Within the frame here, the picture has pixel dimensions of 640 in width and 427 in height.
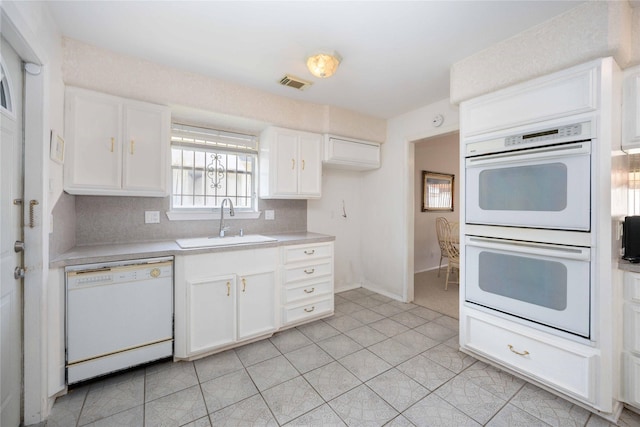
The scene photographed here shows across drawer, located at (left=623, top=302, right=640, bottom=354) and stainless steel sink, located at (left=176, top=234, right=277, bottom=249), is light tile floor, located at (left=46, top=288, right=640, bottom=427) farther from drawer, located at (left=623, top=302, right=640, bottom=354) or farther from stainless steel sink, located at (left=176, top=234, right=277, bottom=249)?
stainless steel sink, located at (left=176, top=234, right=277, bottom=249)

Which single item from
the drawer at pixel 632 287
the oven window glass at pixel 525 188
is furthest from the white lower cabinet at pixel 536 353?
the oven window glass at pixel 525 188

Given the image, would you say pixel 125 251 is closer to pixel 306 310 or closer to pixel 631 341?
pixel 306 310

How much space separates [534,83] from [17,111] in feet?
9.96

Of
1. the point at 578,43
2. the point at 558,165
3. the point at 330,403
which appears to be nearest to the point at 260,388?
the point at 330,403

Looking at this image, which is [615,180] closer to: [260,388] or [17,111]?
[260,388]

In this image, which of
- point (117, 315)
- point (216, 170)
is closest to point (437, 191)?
point (216, 170)

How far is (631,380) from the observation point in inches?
61.9

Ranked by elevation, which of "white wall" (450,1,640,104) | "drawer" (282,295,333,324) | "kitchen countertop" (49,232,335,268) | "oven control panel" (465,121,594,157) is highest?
"white wall" (450,1,640,104)

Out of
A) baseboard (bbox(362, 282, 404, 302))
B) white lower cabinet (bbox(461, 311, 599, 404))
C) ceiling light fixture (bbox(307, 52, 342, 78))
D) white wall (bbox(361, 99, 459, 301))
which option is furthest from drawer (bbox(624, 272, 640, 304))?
ceiling light fixture (bbox(307, 52, 342, 78))

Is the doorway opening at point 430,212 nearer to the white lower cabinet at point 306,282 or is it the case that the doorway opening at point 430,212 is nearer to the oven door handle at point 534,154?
the white lower cabinet at point 306,282

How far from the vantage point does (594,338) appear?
156cm

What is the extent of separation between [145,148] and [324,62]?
5.23ft

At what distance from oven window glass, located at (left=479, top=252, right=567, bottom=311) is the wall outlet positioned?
2.82m

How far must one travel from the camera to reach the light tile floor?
1535 millimetres
